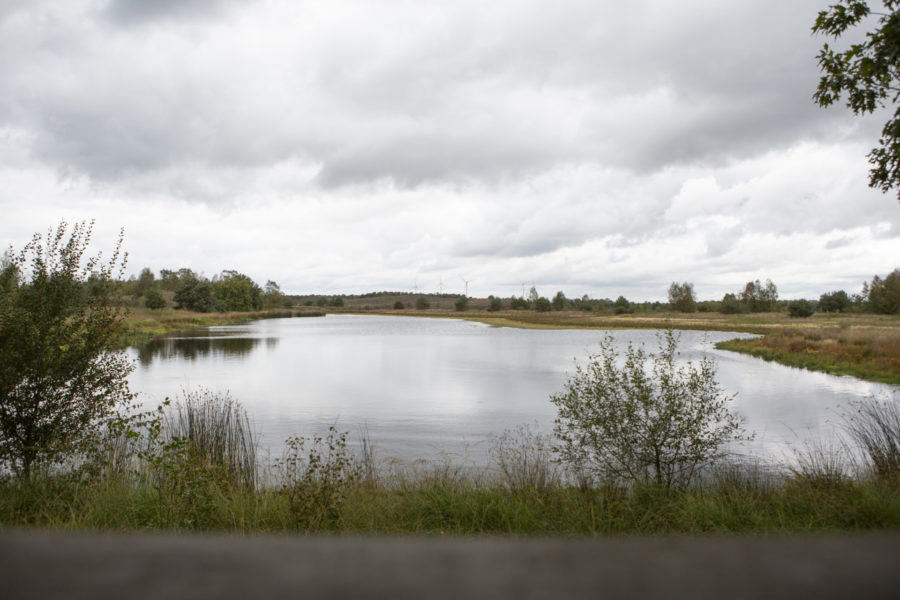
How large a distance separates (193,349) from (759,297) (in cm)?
13030

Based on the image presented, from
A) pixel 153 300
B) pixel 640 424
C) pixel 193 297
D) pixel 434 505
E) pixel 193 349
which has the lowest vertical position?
pixel 193 349

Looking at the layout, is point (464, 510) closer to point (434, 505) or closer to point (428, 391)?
point (434, 505)

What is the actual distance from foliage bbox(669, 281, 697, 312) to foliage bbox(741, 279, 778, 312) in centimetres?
1458

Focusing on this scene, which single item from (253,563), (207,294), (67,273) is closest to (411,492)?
(67,273)

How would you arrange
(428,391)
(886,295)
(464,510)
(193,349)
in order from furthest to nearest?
(886,295) < (193,349) < (428,391) < (464,510)

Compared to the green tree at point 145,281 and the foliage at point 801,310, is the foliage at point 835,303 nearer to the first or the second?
the foliage at point 801,310

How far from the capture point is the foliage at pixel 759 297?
133 meters

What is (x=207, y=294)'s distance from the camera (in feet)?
383

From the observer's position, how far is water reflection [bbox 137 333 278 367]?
41241 mm

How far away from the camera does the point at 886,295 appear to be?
3824 inches

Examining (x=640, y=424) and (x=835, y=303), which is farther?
(x=835, y=303)

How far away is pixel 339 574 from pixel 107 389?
12039mm

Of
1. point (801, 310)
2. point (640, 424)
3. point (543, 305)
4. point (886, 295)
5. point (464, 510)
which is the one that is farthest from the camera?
point (543, 305)

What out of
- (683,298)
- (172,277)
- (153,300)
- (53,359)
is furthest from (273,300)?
(53,359)
